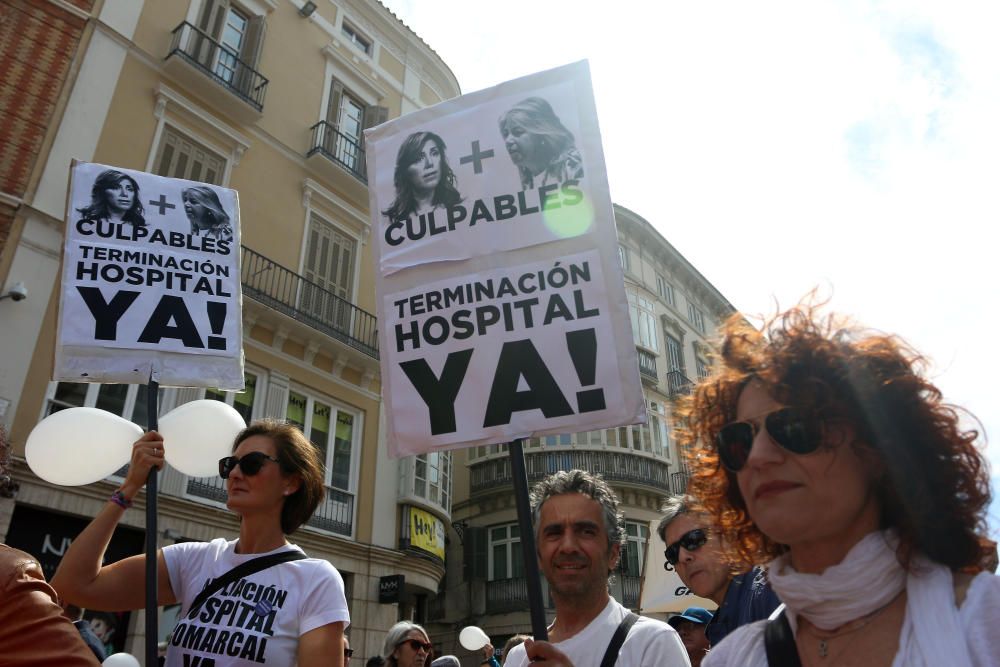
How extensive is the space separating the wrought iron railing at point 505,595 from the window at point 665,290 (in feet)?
44.9

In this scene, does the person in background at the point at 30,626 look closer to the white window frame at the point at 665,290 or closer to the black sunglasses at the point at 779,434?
the black sunglasses at the point at 779,434

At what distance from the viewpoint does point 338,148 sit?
15594 mm

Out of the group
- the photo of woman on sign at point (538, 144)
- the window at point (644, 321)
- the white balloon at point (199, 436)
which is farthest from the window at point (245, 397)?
the window at point (644, 321)

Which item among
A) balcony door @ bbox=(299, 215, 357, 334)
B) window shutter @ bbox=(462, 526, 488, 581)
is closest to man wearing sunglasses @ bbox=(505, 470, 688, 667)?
balcony door @ bbox=(299, 215, 357, 334)

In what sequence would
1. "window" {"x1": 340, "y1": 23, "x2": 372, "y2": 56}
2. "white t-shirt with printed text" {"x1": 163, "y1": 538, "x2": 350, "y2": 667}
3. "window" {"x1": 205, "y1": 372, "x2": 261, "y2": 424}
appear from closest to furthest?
"white t-shirt with printed text" {"x1": 163, "y1": 538, "x2": 350, "y2": 667}, "window" {"x1": 205, "y1": 372, "x2": 261, "y2": 424}, "window" {"x1": 340, "y1": 23, "x2": 372, "y2": 56}

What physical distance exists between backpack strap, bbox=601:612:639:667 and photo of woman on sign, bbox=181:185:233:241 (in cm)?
282

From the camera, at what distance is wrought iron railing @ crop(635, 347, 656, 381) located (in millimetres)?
26000

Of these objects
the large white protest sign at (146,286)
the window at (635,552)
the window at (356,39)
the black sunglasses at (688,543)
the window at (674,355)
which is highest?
the window at (356,39)

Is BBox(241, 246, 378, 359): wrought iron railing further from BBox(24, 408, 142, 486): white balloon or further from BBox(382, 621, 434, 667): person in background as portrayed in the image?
BBox(24, 408, 142, 486): white balloon

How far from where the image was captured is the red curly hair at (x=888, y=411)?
1407 mm

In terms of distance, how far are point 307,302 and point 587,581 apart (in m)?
12.0

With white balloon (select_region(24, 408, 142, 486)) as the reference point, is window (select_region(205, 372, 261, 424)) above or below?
above

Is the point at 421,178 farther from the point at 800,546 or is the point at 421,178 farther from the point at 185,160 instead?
the point at 185,160

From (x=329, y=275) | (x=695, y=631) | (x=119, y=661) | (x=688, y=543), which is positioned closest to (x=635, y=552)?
(x=329, y=275)
